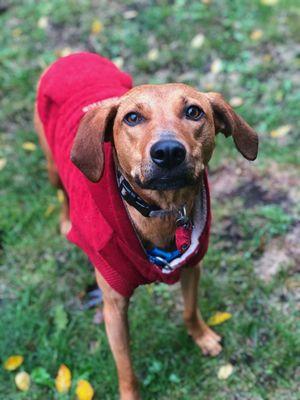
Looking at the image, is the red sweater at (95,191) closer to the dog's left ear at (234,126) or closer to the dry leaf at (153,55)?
the dog's left ear at (234,126)

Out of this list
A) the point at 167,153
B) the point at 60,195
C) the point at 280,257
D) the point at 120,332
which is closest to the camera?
the point at 167,153

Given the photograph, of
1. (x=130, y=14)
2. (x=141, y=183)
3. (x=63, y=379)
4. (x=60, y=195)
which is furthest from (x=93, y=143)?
(x=130, y=14)

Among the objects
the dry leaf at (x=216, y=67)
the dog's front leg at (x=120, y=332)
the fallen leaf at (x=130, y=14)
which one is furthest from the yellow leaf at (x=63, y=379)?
the fallen leaf at (x=130, y=14)

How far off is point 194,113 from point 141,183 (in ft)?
1.35

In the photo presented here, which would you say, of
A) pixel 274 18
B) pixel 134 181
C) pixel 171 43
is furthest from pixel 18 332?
pixel 274 18

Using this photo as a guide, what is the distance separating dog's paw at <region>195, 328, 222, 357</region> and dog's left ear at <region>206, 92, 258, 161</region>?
125 centimetres

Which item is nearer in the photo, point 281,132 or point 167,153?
point 167,153

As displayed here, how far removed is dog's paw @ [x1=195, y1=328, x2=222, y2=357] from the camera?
332 cm

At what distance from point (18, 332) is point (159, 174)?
6.16ft

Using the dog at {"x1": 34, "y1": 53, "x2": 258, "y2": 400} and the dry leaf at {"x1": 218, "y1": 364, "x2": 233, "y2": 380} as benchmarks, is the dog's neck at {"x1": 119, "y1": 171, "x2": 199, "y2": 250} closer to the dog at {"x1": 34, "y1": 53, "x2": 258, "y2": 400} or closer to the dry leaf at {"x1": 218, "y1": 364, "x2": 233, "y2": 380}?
the dog at {"x1": 34, "y1": 53, "x2": 258, "y2": 400}

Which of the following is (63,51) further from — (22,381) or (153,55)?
(22,381)

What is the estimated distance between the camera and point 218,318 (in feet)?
11.4

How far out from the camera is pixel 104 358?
3.39 meters

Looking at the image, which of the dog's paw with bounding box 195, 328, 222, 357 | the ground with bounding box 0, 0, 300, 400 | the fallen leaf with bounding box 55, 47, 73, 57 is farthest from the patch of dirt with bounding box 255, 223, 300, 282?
the fallen leaf with bounding box 55, 47, 73, 57
